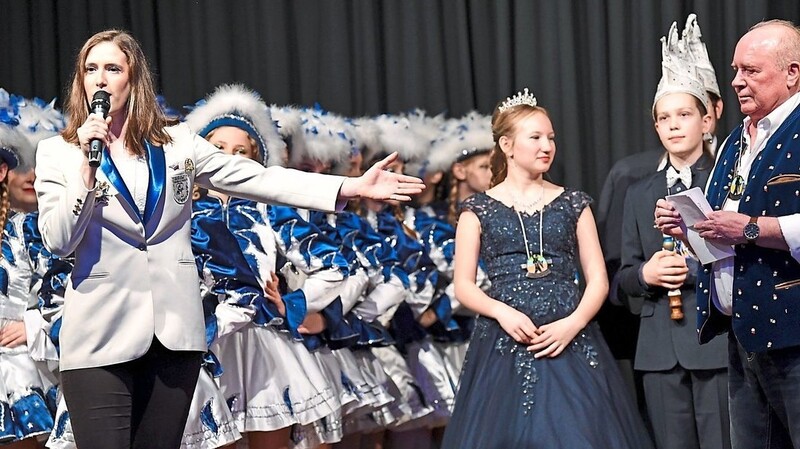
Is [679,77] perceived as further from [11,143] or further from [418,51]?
[11,143]

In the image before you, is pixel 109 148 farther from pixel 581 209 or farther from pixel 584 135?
pixel 584 135

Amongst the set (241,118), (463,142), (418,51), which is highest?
(418,51)

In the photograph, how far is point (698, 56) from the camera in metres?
4.42

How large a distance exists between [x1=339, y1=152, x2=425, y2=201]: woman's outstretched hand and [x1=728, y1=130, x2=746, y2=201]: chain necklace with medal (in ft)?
2.94

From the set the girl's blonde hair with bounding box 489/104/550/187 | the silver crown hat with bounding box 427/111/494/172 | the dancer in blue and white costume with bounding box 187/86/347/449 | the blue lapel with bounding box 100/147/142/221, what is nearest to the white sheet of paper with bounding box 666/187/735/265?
the girl's blonde hair with bounding box 489/104/550/187

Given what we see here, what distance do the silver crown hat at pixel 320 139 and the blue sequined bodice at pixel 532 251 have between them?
3.22 ft

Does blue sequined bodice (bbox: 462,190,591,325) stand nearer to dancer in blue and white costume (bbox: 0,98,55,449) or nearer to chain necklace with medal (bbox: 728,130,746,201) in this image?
chain necklace with medal (bbox: 728,130,746,201)

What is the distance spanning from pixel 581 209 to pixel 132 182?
6.43 feet

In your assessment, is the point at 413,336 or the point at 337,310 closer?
the point at 337,310

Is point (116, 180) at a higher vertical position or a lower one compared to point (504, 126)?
lower

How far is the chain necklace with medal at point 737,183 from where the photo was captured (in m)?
3.04

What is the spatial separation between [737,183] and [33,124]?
2728 mm

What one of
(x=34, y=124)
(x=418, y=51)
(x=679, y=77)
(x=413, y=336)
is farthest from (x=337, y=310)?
(x=418, y=51)

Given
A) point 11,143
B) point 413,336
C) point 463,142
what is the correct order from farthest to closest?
point 463,142, point 413,336, point 11,143
